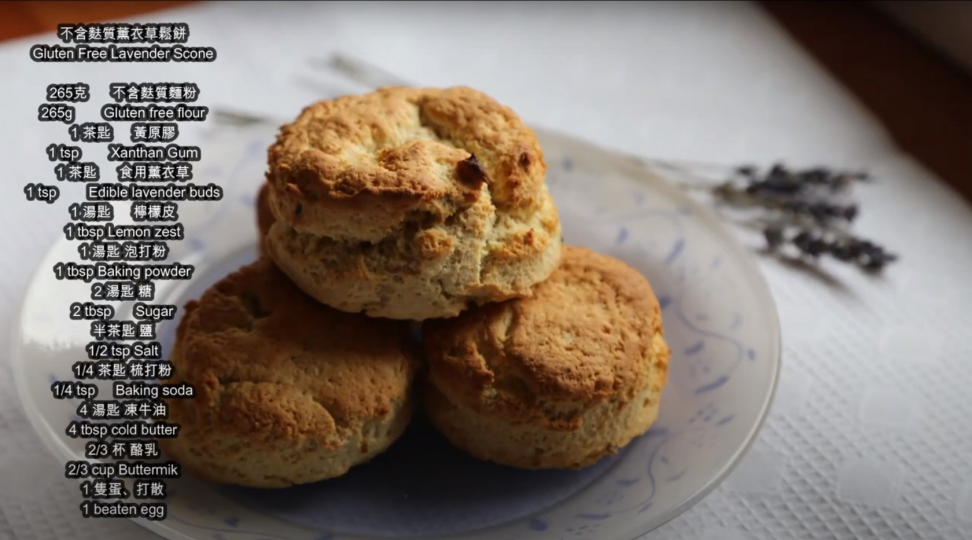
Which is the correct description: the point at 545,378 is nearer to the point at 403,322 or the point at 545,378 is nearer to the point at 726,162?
the point at 403,322

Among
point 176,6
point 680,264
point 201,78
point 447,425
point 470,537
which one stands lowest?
point 470,537

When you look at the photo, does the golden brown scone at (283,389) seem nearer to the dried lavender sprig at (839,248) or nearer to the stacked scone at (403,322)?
the stacked scone at (403,322)

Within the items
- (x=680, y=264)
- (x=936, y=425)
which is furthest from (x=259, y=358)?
(x=936, y=425)

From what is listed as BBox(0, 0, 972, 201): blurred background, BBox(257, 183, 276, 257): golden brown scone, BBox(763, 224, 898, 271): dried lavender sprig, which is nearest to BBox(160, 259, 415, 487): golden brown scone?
BBox(257, 183, 276, 257): golden brown scone

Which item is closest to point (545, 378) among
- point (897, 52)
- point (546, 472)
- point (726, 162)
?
point (546, 472)

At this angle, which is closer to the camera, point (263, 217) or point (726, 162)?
point (263, 217)

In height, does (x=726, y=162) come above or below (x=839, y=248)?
above

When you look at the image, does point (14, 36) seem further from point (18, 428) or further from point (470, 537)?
point (470, 537)
